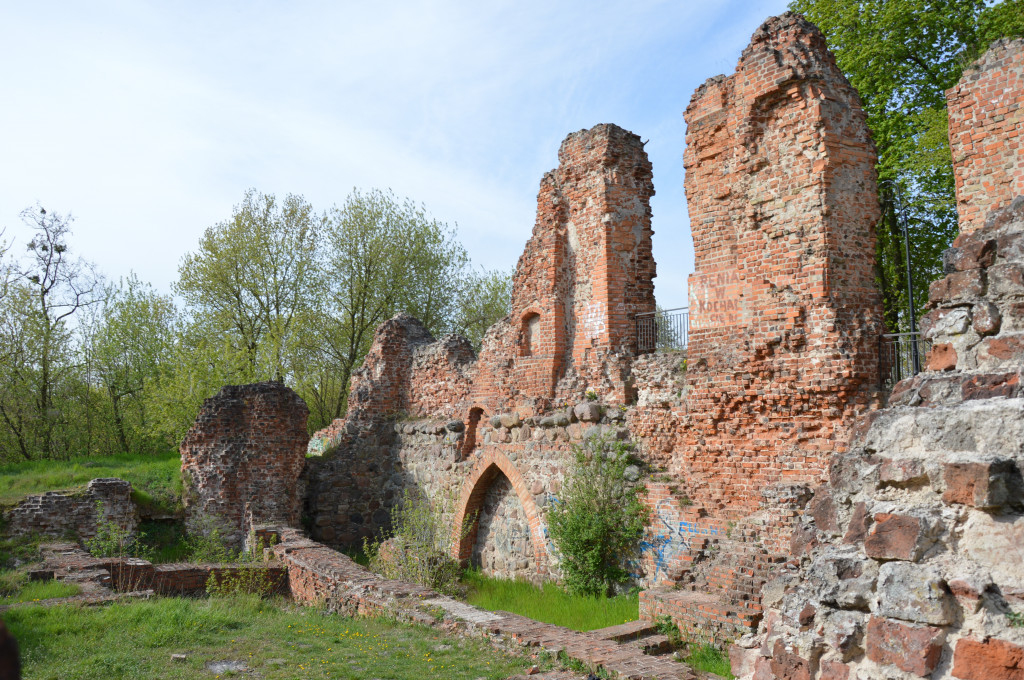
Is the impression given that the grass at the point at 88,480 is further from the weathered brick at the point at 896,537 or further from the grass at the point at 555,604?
the weathered brick at the point at 896,537

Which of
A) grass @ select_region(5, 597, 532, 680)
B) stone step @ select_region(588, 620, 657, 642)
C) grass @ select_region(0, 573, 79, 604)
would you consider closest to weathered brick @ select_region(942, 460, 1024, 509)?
grass @ select_region(5, 597, 532, 680)

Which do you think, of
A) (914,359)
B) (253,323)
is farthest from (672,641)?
(253,323)

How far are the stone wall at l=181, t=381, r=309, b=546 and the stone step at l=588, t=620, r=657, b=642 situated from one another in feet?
26.9

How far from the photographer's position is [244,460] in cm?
1409

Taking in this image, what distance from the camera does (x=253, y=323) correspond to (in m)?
26.8

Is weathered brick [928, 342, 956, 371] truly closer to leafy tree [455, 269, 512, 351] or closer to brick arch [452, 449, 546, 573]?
brick arch [452, 449, 546, 573]

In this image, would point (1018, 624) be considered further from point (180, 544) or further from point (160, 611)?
point (180, 544)

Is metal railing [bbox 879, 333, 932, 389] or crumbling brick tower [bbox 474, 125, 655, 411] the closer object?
metal railing [bbox 879, 333, 932, 389]

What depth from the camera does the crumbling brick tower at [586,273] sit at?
11.3 meters

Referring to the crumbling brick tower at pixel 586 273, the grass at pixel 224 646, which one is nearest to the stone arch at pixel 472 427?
the crumbling brick tower at pixel 586 273

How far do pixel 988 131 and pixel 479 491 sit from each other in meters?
9.08

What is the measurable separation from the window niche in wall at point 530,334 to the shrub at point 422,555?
127 inches

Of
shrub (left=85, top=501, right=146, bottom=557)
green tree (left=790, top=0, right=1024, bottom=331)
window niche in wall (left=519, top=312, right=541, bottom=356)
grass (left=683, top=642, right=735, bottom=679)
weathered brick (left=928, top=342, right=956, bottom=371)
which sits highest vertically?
green tree (left=790, top=0, right=1024, bottom=331)

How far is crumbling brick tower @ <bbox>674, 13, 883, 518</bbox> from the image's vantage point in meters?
8.26
